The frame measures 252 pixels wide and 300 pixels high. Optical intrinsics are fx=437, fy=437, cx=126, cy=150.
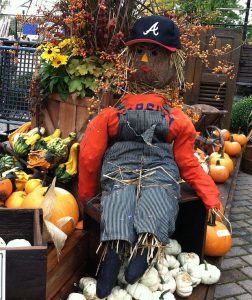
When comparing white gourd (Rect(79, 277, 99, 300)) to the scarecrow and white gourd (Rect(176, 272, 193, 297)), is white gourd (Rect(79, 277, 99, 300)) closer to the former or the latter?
the scarecrow

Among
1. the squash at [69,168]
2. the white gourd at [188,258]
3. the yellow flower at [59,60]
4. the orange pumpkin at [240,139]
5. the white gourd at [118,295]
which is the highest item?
the yellow flower at [59,60]

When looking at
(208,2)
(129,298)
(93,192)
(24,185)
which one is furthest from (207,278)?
(208,2)

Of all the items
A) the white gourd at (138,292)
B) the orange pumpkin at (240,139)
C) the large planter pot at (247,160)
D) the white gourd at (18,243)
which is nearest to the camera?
the white gourd at (18,243)

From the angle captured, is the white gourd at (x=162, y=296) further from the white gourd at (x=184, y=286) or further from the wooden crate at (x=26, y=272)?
the wooden crate at (x=26, y=272)

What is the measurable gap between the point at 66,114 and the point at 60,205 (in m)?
0.70

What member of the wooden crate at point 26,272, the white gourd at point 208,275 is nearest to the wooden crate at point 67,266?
the wooden crate at point 26,272

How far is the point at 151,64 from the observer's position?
2.59m

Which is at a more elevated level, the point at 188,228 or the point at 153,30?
the point at 153,30

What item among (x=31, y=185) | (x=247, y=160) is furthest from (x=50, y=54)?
(x=247, y=160)

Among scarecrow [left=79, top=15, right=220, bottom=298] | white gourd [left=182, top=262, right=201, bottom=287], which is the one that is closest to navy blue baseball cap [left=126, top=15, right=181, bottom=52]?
scarecrow [left=79, top=15, right=220, bottom=298]

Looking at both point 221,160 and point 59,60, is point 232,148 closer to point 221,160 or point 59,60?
point 221,160

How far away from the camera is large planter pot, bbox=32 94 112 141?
9.13 ft

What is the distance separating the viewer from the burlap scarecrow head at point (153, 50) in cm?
252

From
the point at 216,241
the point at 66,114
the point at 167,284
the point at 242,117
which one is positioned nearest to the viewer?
the point at 167,284
